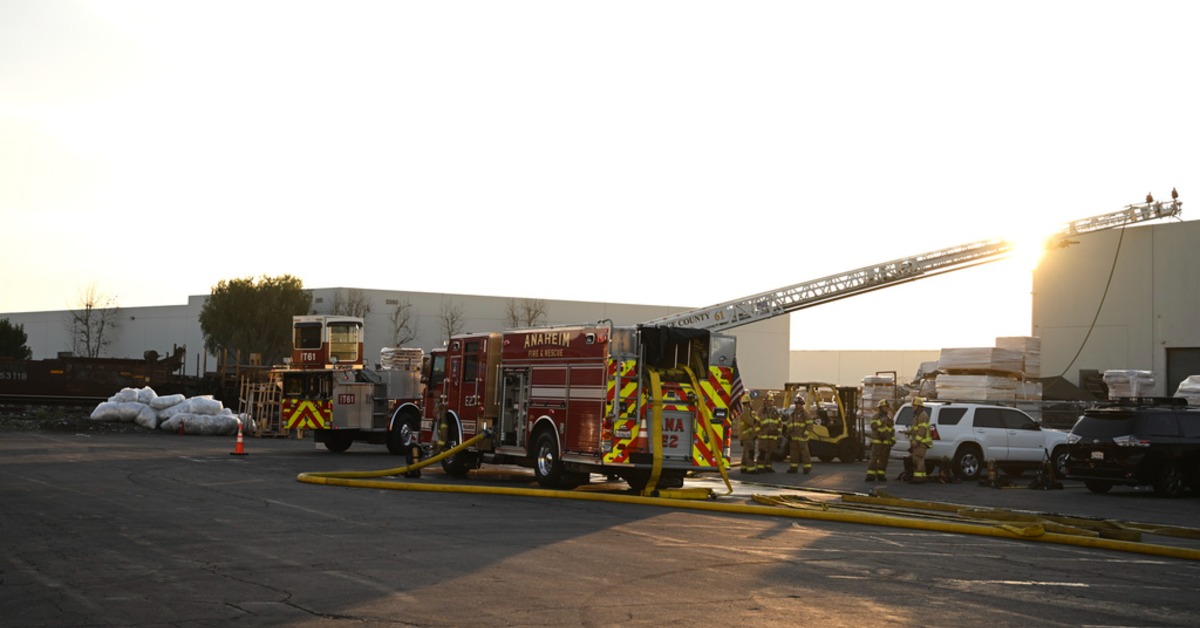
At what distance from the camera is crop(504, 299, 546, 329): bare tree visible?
82.1 m

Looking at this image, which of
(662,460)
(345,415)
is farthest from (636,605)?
(345,415)

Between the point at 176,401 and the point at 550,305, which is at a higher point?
the point at 550,305

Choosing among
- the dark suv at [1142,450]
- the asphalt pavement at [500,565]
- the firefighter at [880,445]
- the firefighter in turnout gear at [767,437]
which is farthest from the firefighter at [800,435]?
the asphalt pavement at [500,565]

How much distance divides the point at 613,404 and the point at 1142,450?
10.2 m

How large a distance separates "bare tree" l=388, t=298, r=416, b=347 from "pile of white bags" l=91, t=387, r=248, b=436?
38278mm

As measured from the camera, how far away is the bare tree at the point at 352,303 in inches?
3078

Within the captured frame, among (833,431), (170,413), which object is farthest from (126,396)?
(833,431)

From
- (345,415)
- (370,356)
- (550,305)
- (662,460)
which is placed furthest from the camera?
(550,305)

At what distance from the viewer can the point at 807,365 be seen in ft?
398

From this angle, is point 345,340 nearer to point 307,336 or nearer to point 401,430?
point 307,336

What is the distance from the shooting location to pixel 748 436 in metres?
27.4

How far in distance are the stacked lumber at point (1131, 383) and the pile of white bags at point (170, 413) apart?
27.2 m

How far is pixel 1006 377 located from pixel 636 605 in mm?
28789

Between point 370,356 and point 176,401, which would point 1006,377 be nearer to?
point 176,401
